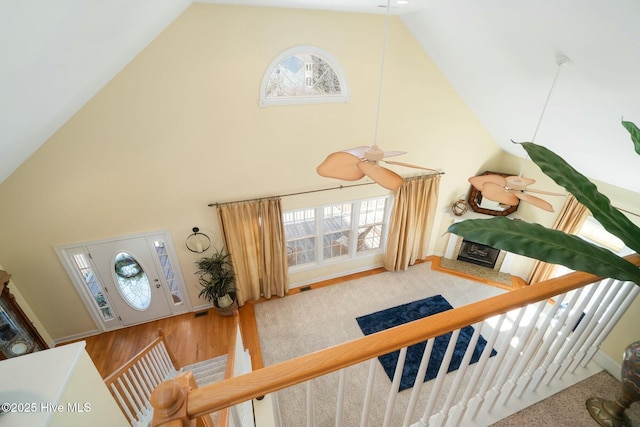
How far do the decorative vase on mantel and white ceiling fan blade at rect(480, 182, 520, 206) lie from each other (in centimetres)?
153

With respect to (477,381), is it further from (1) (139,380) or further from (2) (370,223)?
(2) (370,223)

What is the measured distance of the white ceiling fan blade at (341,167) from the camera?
1.98m

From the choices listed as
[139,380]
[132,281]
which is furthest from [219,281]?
[139,380]

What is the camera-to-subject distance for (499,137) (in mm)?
5020

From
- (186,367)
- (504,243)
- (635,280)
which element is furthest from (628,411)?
(186,367)

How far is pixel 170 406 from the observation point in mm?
731

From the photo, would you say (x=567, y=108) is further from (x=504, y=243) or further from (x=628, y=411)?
(x=504, y=243)

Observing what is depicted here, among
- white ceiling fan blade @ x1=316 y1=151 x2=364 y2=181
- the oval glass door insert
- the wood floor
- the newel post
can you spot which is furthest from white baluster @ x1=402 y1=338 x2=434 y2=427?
the oval glass door insert

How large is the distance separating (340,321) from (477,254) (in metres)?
3.11

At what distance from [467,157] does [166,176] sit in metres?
4.79

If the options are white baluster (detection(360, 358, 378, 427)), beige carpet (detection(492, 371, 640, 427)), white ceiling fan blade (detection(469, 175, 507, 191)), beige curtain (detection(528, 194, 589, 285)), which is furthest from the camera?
beige curtain (detection(528, 194, 589, 285))

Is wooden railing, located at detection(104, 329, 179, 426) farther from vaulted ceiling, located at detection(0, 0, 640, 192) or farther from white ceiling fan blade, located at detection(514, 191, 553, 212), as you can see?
white ceiling fan blade, located at detection(514, 191, 553, 212)

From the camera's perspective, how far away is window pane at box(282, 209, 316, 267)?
4.84 meters

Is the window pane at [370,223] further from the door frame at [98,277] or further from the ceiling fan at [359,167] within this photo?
the ceiling fan at [359,167]
